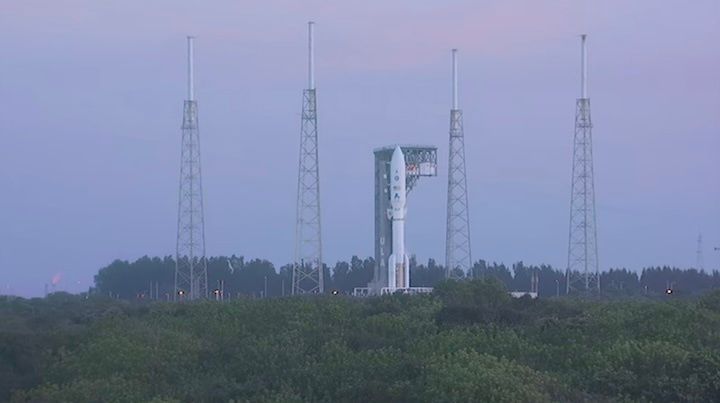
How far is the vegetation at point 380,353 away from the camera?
2934cm

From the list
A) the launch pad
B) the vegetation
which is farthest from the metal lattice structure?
the vegetation

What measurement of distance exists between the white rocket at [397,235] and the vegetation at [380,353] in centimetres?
1816

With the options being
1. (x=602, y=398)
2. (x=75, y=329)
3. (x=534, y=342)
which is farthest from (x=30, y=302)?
(x=602, y=398)

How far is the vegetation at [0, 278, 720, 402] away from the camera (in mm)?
29344

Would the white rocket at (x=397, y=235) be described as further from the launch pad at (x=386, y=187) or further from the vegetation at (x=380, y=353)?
the vegetation at (x=380, y=353)

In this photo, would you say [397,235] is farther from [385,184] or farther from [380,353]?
[380,353]

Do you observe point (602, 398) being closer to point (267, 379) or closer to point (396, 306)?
point (267, 379)

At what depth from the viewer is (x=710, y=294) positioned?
44000 mm

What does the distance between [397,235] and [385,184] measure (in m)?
2.79

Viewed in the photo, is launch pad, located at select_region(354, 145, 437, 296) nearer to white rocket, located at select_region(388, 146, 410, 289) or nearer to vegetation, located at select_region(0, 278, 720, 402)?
Result: white rocket, located at select_region(388, 146, 410, 289)

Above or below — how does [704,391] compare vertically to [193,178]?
below

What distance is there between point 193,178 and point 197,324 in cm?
1203

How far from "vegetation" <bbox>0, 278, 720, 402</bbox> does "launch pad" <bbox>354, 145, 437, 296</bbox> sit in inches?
753

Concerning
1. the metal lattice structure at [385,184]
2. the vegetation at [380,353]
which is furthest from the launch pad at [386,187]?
the vegetation at [380,353]
